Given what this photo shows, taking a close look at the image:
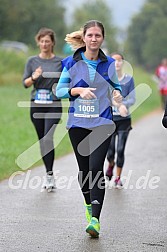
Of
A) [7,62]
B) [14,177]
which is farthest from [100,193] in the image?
[7,62]

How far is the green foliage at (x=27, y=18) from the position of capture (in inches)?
2170

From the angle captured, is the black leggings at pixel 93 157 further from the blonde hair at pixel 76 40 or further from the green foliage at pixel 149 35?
the green foliage at pixel 149 35

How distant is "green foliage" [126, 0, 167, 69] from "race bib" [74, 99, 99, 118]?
211 feet

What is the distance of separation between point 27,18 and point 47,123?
1967 inches

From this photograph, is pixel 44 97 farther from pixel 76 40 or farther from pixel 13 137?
pixel 13 137

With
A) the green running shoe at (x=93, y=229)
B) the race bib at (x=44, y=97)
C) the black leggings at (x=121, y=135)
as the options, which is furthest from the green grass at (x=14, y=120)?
the green running shoe at (x=93, y=229)

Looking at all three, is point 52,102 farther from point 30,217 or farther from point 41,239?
point 41,239

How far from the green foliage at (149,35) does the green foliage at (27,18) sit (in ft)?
30.3

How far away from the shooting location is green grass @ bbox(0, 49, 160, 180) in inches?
516

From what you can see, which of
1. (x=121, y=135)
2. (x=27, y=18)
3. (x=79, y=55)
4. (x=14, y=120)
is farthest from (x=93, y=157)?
(x=27, y=18)

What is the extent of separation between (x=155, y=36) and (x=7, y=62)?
1552 inches

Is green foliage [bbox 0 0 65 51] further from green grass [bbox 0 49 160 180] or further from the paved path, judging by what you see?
the paved path

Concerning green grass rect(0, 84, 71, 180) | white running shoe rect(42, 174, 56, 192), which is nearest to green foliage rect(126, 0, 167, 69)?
green grass rect(0, 84, 71, 180)

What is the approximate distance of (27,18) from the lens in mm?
59000
